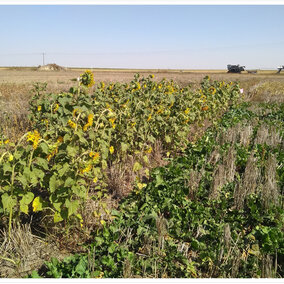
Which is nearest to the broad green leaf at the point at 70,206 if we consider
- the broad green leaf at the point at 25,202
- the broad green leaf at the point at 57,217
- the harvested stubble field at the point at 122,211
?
the harvested stubble field at the point at 122,211

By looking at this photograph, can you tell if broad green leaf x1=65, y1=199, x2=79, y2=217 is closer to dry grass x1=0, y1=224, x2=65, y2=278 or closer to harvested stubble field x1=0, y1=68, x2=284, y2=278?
harvested stubble field x1=0, y1=68, x2=284, y2=278

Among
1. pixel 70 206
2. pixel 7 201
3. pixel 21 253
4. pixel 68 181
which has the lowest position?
pixel 21 253

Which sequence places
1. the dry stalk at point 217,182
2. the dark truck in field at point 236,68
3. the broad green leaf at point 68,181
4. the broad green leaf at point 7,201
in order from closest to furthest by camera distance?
1. the broad green leaf at point 7,201
2. the broad green leaf at point 68,181
3. the dry stalk at point 217,182
4. the dark truck in field at point 236,68

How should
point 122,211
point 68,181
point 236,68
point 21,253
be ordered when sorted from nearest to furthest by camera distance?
point 68,181
point 21,253
point 122,211
point 236,68

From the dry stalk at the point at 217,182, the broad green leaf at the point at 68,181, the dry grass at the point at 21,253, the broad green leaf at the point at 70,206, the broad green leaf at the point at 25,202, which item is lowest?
the dry grass at the point at 21,253

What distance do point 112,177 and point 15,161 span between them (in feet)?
5.64

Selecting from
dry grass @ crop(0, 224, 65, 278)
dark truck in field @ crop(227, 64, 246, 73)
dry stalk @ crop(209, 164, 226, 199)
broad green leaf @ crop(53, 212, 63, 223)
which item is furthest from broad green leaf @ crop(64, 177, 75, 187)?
dark truck in field @ crop(227, 64, 246, 73)

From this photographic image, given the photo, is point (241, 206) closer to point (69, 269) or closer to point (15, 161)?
point (69, 269)

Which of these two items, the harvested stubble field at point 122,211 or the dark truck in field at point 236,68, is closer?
the harvested stubble field at point 122,211

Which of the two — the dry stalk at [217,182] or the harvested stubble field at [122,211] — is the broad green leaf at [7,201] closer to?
the harvested stubble field at [122,211]

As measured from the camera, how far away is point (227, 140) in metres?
5.43

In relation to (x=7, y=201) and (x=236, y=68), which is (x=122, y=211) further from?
(x=236, y=68)

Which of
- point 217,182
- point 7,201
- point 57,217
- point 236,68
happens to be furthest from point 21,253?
point 236,68
